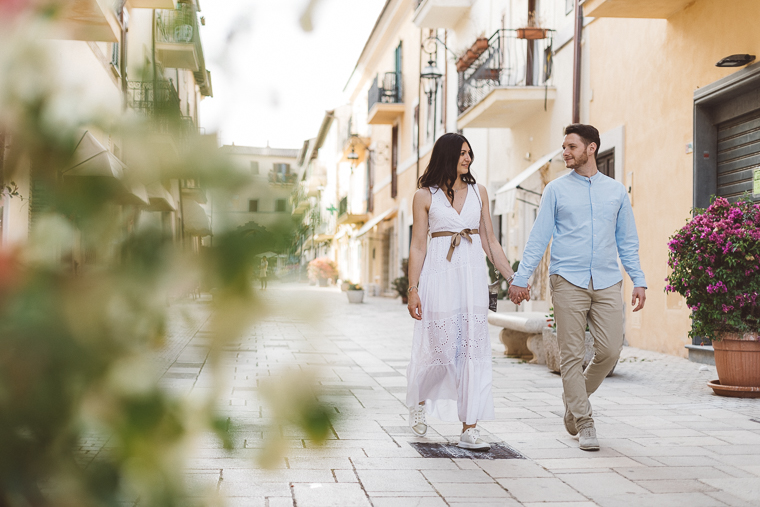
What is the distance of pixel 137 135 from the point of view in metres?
0.70

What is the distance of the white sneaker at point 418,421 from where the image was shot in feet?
15.4

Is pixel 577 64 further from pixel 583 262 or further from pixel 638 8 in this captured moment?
pixel 583 262

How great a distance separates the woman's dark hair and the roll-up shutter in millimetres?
4819

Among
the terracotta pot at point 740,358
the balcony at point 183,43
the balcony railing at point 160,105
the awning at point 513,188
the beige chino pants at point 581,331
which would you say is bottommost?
the terracotta pot at point 740,358

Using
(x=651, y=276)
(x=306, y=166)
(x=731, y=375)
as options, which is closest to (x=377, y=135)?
(x=651, y=276)

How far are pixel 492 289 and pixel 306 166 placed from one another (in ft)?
12.9

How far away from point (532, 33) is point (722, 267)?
8072 mm

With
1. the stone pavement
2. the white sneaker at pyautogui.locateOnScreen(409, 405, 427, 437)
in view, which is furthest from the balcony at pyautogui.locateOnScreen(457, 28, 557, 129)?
the white sneaker at pyautogui.locateOnScreen(409, 405, 427, 437)

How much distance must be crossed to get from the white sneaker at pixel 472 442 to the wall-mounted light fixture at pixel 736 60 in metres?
5.35

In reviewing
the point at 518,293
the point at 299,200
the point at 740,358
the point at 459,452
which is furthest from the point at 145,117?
the point at 740,358

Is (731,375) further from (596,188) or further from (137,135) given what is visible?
(137,135)

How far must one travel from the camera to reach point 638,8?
9.59m

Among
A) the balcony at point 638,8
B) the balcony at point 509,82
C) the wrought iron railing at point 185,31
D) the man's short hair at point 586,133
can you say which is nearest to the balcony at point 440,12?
the balcony at point 509,82

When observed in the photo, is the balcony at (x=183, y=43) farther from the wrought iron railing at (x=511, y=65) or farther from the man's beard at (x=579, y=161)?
the wrought iron railing at (x=511, y=65)
